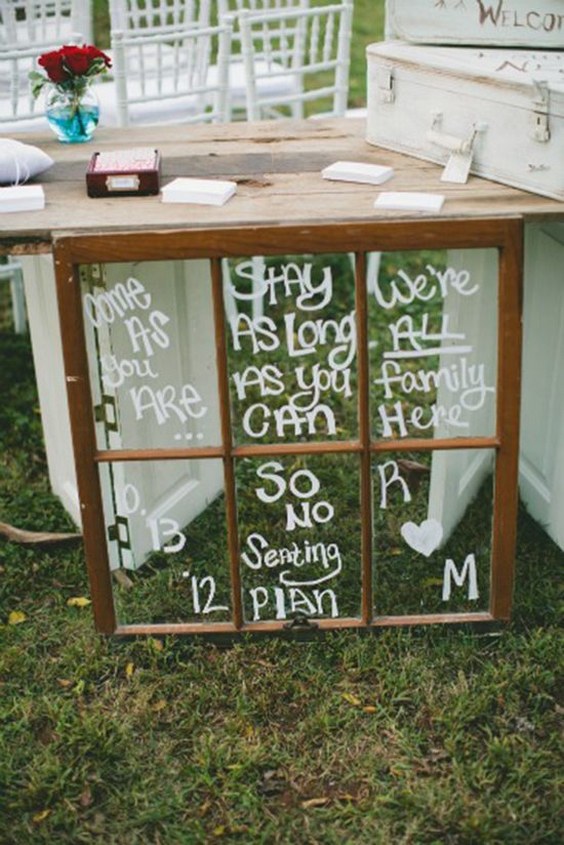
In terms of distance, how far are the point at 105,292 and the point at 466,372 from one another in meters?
0.84

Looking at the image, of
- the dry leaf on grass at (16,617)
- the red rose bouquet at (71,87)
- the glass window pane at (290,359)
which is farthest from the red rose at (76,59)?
the dry leaf on grass at (16,617)

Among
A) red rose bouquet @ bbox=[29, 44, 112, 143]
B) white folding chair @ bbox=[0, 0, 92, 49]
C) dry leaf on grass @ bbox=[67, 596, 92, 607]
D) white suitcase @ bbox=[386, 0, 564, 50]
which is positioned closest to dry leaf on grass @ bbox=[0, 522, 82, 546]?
dry leaf on grass @ bbox=[67, 596, 92, 607]

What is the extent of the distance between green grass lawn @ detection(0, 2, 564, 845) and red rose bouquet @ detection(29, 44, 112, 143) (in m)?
1.21

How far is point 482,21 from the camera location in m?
2.54

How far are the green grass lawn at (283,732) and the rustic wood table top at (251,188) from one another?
991 millimetres

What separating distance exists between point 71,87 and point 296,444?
1147 millimetres

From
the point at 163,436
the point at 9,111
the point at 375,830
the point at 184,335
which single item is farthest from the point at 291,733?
the point at 9,111

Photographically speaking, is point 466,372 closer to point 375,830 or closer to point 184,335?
point 184,335

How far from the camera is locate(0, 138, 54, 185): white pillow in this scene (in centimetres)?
251

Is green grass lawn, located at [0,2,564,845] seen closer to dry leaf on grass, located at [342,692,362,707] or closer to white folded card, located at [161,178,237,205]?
dry leaf on grass, located at [342,692,362,707]

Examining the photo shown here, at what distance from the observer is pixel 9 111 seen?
411 cm

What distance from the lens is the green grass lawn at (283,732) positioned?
2.17 m

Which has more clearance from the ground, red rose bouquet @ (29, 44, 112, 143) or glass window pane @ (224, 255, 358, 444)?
red rose bouquet @ (29, 44, 112, 143)

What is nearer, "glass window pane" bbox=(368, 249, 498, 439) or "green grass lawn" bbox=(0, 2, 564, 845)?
"green grass lawn" bbox=(0, 2, 564, 845)
